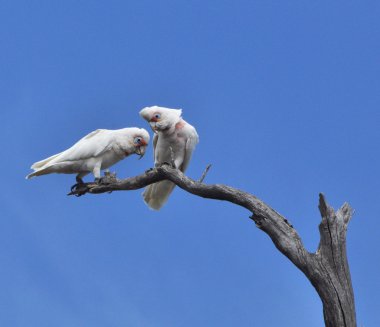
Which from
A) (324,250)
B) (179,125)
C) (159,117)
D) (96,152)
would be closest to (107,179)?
(96,152)

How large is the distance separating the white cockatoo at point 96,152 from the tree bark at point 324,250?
5.50ft

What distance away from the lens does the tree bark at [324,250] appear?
22.9 ft

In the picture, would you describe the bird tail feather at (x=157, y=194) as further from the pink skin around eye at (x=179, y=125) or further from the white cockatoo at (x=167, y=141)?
the pink skin around eye at (x=179, y=125)

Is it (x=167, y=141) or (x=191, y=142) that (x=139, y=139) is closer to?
(x=167, y=141)

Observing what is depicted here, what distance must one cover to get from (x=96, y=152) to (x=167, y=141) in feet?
3.16

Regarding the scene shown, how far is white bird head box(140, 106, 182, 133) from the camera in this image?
8.55m

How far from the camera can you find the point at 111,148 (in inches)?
343

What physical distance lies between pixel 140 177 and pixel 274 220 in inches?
79.6

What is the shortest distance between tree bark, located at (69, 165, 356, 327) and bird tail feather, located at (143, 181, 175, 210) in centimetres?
195

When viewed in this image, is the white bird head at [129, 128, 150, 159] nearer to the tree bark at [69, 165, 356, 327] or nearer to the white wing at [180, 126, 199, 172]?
→ the white wing at [180, 126, 199, 172]

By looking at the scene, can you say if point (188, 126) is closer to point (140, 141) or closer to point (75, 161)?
point (140, 141)

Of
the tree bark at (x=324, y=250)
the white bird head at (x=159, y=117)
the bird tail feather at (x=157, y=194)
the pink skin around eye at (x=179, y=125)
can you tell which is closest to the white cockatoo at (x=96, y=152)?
the white bird head at (x=159, y=117)

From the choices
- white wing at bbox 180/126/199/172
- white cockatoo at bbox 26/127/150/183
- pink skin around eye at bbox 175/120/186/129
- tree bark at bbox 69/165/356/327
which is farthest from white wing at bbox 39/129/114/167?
tree bark at bbox 69/165/356/327

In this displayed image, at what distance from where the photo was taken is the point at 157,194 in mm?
9500
